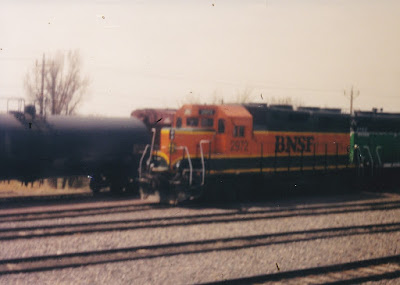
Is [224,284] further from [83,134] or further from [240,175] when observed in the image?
[83,134]

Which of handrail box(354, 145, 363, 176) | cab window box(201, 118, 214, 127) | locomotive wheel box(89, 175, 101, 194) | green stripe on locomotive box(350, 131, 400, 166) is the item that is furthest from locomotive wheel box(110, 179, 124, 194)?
handrail box(354, 145, 363, 176)

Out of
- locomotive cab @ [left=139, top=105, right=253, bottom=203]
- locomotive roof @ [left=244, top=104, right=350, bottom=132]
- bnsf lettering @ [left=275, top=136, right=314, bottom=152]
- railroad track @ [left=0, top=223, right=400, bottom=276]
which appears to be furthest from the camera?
bnsf lettering @ [left=275, top=136, right=314, bottom=152]

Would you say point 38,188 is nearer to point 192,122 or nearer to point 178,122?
point 178,122

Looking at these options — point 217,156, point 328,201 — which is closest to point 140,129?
point 217,156

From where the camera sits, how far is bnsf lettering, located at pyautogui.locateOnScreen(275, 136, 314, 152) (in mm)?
15961

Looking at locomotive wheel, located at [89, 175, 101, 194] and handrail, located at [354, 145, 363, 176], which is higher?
handrail, located at [354, 145, 363, 176]

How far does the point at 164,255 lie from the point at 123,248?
0.86m

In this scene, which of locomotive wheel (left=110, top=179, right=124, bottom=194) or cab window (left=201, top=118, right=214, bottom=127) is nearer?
cab window (left=201, top=118, right=214, bottom=127)

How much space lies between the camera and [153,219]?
12.1 m

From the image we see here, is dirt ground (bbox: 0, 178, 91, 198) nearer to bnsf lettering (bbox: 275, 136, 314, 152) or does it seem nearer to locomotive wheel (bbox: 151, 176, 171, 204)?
locomotive wheel (bbox: 151, 176, 171, 204)

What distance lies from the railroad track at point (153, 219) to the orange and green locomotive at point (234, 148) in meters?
1.14

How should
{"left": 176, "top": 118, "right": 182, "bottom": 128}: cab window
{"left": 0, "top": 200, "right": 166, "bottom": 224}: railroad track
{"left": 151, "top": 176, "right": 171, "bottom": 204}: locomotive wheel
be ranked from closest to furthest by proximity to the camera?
{"left": 0, "top": 200, "right": 166, "bottom": 224}: railroad track
{"left": 151, "top": 176, "right": 171, "bottom": 204}: locomotive wheel
{"left": 176, "top": 118, "right": 182, "bottom": 128}: cab window

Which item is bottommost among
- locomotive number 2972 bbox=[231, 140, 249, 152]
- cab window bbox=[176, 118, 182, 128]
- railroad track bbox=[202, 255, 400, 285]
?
railroad track bbox=[202, 255, 400, 285]

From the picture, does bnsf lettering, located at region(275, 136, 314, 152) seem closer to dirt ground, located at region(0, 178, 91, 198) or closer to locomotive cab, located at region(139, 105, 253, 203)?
locomotive cab, located at region(139, 105, 253, 203)
